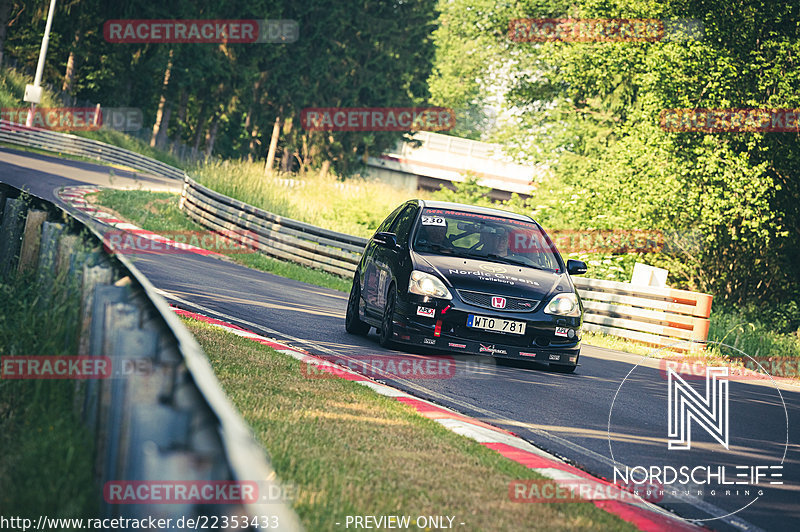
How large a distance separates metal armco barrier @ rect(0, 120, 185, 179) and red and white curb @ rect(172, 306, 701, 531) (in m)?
33.0

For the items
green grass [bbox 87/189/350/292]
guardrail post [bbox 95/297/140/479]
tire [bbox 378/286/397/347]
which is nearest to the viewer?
guardrail post [bbox 95/297/140/479]

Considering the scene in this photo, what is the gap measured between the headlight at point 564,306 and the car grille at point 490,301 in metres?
0.21

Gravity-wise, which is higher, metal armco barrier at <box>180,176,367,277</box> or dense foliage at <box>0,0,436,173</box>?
dense foliage at <box>0,0,436,173</box>

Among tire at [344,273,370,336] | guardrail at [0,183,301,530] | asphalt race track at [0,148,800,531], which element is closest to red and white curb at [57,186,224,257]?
asphalt race track at [0,148,800,531]

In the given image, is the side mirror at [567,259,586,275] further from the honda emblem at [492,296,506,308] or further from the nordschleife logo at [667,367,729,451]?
the nordschleife logo at [667,367,729,451]

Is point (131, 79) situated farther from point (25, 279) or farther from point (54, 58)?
point (25, 279)

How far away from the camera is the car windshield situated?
1099 cm

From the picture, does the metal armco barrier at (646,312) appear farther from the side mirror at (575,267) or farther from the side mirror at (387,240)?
the side mirror at (387,240)

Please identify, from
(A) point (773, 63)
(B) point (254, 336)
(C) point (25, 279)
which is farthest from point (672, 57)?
(C) point (25, 279)

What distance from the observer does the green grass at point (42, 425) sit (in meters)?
3.60

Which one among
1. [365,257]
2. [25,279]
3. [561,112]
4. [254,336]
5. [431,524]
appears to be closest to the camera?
[431,524]

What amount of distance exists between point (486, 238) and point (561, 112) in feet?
90.1

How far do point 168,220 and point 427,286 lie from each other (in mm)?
16949

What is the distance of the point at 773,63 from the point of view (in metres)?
22.8
